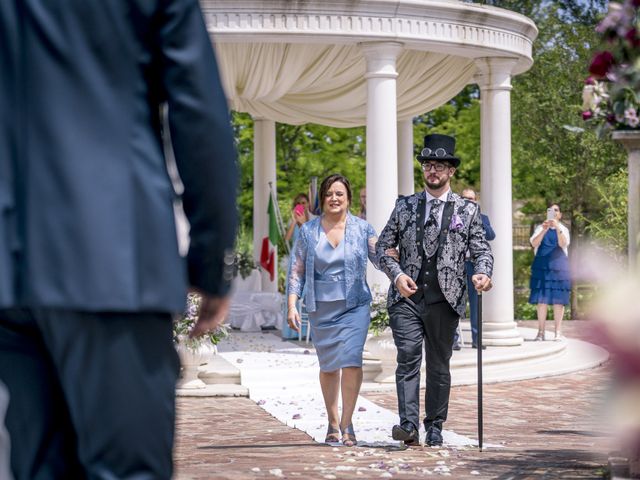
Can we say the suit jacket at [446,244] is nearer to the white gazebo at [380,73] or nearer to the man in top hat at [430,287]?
the man in top hat at [430,287]

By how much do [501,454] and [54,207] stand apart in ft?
20.1

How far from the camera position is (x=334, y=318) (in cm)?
895

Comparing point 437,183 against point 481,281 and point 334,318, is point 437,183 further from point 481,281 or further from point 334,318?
point 334,318

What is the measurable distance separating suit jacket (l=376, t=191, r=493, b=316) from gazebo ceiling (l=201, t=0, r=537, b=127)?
182 inches

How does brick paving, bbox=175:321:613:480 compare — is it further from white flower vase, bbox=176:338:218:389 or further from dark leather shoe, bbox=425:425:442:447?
white flower vase, bbox=176:338:218:389

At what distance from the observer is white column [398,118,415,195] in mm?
18188

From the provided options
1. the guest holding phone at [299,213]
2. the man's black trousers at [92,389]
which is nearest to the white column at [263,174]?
the guest holding phone at [299,213]

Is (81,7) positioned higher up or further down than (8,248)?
higher up

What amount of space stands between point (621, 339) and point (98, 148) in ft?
3.57

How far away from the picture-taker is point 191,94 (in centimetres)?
264

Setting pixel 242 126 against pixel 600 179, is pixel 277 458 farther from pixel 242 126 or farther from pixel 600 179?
pixel 242 126

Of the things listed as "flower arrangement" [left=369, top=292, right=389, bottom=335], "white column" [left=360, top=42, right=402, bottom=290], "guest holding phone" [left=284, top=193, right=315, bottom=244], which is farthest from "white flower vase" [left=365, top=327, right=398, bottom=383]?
"guest holding phone" [left=284, top=193, right=315, bottom=244]

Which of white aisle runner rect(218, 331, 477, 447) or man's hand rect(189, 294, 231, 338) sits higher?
man's hand rect(189, 294, 231, 338)

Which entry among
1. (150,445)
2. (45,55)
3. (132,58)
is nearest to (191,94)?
(132,58)
